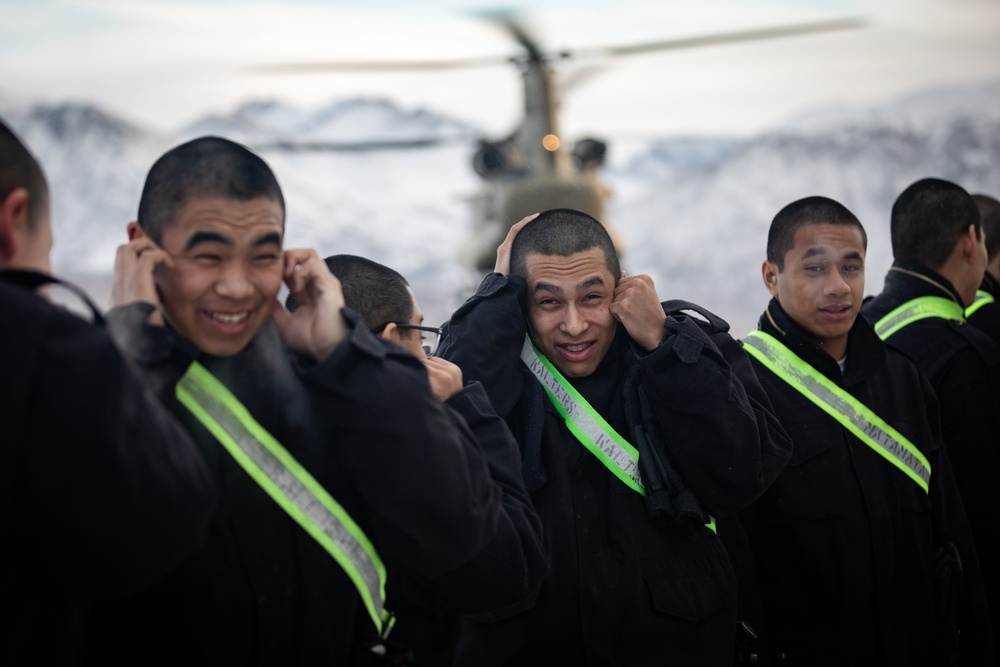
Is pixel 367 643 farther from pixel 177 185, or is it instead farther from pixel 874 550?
pixel 874 550

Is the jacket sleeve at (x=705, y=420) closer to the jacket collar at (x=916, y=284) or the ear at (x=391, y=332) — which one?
the ear at (x=391, y=332)

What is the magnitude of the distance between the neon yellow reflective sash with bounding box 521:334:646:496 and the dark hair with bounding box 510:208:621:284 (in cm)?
40

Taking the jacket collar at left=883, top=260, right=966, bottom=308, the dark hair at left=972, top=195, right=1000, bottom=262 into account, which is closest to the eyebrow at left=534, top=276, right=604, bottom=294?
the jacket collar at left=883, top=260, right=966, bottom=308

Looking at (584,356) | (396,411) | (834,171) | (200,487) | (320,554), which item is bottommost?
(320,554)

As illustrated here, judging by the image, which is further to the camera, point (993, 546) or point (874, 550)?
point (993, 546)

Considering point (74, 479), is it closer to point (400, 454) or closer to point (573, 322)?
point (400, 454)

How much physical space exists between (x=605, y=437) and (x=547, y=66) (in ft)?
54.8

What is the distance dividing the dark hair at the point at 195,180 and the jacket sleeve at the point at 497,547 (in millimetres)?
707

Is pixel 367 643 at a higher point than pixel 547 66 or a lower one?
lower

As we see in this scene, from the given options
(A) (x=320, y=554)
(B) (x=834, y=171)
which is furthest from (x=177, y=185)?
(B) (x=834, y=171)

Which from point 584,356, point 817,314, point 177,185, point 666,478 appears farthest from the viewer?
point 817,314

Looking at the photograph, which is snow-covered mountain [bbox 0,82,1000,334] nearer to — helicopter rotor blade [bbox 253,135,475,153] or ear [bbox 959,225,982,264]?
helicopter rotor blade [bbox 253,135,475,153]

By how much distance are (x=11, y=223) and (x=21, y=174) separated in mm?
95

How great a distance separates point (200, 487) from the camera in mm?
1743
